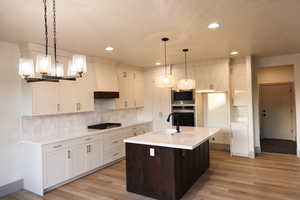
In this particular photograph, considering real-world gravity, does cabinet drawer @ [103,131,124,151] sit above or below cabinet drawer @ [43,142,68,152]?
below

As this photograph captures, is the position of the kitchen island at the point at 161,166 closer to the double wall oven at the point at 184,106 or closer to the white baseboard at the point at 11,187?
the white baseboard at the point at 11,187

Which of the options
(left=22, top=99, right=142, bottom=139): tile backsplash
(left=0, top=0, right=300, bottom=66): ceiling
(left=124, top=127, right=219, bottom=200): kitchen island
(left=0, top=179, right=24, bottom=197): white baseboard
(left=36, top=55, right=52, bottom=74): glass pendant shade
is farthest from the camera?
(left=22, top=99, right=142, bottom=139): tile backsplash

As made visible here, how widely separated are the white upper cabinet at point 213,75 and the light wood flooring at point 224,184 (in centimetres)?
197

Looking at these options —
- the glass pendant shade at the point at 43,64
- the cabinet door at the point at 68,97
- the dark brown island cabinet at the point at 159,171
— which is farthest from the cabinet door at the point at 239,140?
the glass pendant shade at the point at 43,64

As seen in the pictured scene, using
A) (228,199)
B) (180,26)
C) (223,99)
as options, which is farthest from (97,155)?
(223,99)

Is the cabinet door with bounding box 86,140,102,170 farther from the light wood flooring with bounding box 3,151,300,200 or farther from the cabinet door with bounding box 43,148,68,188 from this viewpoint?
the cabinet door with bounding box 43,148,68,188

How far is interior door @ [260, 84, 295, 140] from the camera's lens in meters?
6.74

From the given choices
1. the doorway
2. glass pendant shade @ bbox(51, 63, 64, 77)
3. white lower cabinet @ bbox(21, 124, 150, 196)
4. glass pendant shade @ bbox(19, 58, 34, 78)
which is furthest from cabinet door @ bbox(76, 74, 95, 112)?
the doorway

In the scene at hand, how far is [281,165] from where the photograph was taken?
437cm

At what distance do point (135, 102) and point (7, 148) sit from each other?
11.3ft

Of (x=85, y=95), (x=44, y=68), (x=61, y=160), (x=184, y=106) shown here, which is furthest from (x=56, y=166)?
(x=184, y=106)

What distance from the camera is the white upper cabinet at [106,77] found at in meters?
4.76

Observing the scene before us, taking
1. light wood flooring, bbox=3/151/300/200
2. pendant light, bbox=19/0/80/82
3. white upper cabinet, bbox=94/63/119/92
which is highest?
white upper cabinet, bbox=94/63/119/92

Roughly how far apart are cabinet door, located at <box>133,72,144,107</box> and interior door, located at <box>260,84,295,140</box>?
14.3 ft
